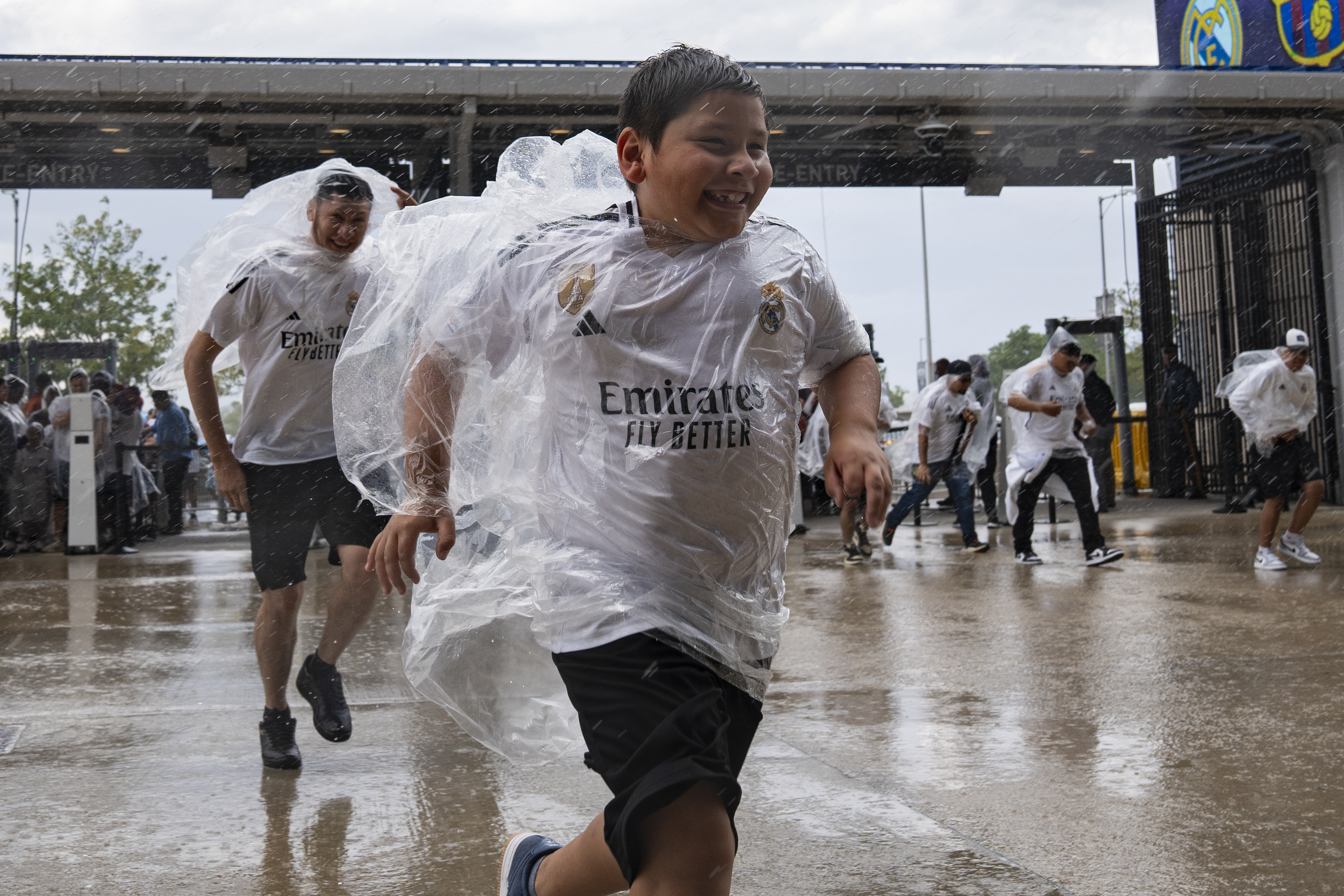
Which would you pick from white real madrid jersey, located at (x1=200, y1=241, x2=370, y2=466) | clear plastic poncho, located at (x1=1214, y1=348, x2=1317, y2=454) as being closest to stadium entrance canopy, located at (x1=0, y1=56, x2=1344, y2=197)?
clear plastic poncho, located at (x1=1214, y1=348, x2=1317, y2=454)

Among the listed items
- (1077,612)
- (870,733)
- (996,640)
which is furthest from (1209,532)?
(870,733)

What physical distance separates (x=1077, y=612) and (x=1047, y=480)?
323cm

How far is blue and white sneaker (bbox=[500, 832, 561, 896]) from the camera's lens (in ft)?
7.66

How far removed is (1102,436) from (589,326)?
13.4 metres

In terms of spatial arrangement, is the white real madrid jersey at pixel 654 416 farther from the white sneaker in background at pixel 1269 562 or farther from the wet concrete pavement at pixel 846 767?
the white sneaker in background at pixel 1269 562

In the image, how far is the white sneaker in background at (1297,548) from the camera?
8.87 meters

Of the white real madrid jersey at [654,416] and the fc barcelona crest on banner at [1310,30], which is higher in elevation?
the fc barcelona crest on banner at [1310,30]

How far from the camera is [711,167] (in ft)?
7.00

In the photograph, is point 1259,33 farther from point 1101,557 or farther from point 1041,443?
point 1101,557

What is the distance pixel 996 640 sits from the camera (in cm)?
637

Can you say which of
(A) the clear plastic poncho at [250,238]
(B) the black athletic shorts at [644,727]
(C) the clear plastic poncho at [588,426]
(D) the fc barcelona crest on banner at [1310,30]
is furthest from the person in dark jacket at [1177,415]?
(B) the black athletic shorts at [644,727]

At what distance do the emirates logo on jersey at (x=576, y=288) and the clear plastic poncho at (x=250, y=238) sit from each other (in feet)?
7.25

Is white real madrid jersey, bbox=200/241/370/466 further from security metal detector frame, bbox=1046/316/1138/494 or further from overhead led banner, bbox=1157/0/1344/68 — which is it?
overhead led banner, bbox=1157/0/1344/68

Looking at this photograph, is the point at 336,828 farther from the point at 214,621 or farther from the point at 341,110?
the point at 341,110
